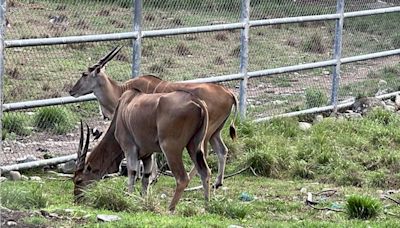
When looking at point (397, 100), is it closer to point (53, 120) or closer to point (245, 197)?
point (53, 120)

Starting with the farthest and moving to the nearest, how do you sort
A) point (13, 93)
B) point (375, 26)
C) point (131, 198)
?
point (375, 26)
point (13, 93)
point (131, 198)

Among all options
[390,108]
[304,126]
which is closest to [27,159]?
[304,126]

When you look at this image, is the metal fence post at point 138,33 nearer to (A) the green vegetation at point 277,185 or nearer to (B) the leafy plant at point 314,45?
(A) the green vegetation at point 277,185

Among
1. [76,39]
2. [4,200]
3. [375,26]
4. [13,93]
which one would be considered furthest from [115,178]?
[375,26]

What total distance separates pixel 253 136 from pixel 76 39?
254 centimetres

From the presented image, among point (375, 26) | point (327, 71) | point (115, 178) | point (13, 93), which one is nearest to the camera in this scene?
point (115, 178)

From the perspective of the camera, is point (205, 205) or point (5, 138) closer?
point (205, 205)

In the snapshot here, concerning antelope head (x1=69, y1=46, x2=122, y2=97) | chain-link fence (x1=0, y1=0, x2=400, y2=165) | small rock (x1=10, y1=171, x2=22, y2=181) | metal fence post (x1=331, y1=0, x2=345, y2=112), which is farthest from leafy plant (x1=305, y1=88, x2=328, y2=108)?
small rock (x1=10, y1=171, x2=22, y2=181)

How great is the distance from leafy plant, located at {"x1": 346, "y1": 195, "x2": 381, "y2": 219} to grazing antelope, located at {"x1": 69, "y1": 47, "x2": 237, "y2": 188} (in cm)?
165

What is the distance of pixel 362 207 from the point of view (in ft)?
29.9

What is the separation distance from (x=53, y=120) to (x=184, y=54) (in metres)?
4.92

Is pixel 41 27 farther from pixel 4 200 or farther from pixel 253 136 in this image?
pixel 4 200

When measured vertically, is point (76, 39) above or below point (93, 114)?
above

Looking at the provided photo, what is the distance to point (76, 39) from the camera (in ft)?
35.2
